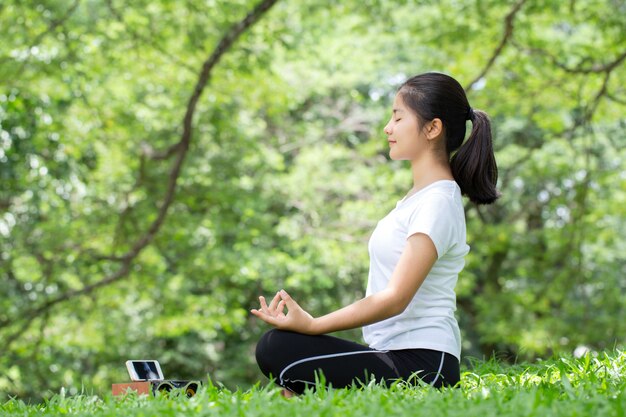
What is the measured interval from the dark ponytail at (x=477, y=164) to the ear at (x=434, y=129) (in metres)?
0.11

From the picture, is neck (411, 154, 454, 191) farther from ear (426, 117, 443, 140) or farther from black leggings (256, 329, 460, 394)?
black leggings (256, 329, 460, 394)

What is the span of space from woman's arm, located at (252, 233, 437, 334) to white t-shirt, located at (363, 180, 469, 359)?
7 cm

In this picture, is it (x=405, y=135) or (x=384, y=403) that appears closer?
(x=384, y=403)

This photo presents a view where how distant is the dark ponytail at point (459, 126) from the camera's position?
297 cm

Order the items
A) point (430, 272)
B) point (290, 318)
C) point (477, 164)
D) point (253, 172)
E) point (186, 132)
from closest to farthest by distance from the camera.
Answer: point (290, 318), point (430, 272), point (477, 164), point (186, 132), point (253, 172)

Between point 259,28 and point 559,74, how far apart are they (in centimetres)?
355

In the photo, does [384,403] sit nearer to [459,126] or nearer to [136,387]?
[136,387]

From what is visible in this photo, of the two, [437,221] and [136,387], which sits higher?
[437,221]

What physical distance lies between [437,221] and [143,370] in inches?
47.4

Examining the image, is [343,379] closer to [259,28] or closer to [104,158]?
[259,28]

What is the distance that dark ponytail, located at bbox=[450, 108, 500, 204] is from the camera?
297cm

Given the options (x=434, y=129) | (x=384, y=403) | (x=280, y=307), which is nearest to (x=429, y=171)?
(x=434, y=129)

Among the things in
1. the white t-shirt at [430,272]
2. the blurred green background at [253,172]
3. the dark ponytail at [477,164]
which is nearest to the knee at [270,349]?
the white t-shirt at [430,272]

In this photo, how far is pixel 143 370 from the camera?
3.07 meters
